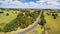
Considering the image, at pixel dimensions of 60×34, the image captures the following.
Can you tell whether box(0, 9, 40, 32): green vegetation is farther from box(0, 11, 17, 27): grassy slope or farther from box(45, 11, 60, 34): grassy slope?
box(45, 11, 60, 34): grassy slope

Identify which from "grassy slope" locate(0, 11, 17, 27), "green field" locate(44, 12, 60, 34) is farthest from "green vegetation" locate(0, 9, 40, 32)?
"green field" locate(44, 12, 60, 34)

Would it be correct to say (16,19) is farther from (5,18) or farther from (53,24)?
(53,24)

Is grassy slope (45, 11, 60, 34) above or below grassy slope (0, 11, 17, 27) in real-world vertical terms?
below

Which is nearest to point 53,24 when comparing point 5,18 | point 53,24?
point 53,24

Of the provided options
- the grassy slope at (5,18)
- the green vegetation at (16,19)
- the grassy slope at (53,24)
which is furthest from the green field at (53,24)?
the grassy slope at (5,18)

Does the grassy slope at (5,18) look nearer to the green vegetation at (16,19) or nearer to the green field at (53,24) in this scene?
the green vegetation at (16,19)

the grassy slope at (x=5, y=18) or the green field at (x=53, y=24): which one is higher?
the grassy slope at (x=5, y=18)

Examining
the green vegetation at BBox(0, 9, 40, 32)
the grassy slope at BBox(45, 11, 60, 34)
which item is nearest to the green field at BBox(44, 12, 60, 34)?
the grassy slope at BBox(45, 11, 60, 34)

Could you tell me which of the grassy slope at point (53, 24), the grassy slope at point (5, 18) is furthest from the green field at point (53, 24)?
the grassy slope at point (5, 18)

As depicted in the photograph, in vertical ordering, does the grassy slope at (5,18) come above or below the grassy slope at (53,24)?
above

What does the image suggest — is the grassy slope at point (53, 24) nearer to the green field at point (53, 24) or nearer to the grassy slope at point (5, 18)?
the green field at point (53, 24)
